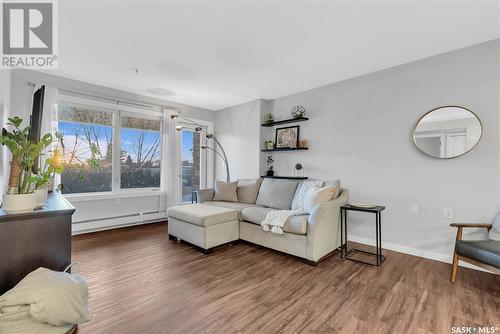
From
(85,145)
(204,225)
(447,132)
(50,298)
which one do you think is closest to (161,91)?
(85,145)

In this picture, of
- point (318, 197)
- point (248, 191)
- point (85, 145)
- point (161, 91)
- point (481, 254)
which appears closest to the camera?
point (481, 254)

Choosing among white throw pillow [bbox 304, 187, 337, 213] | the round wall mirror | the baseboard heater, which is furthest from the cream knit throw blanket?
the baseboard heater

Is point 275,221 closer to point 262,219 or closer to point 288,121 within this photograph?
point 262,219

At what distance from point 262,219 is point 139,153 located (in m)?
2.91

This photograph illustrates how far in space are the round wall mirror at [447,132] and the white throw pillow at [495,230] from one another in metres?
0.75

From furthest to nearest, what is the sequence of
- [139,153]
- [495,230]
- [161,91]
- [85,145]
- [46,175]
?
[139,153] < [161,91] < [85,145] < [495,230] < [46,175]

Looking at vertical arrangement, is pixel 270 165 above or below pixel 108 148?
below

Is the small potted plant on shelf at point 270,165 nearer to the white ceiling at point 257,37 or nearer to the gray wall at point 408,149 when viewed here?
the gray wall at point 408,149

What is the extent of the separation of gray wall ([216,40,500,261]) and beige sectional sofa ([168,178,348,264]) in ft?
2.00

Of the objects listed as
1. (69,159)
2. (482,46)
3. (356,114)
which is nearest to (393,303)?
(356,114)

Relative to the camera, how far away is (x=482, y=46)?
2514 millimetres

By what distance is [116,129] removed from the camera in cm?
417

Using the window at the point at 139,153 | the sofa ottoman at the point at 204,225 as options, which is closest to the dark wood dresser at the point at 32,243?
the sofa ottoman at the point at 204,225

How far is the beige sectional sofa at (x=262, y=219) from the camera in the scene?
2.65 meters
